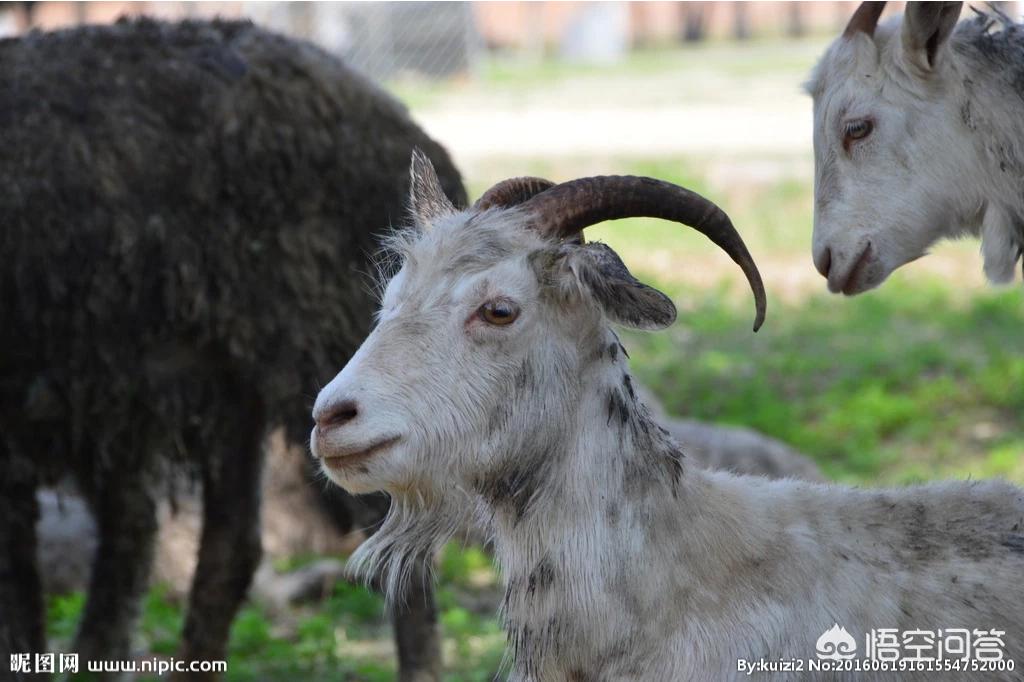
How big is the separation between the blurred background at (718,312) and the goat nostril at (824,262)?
107 centimetres

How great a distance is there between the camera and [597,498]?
3.51 metres

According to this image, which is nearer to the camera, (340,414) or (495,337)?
(340,414)

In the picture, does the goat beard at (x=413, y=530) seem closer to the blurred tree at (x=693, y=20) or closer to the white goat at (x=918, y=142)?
the white goat at (x=918, y=142)

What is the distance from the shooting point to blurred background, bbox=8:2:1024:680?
6.67 m

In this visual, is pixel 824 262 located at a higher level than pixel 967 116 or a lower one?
lower

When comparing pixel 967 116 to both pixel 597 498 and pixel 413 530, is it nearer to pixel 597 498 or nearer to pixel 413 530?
pixel 597 498

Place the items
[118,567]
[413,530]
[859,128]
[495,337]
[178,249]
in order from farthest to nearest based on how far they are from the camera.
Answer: [118,567], [178,249], [859,128], [413,530], [495,337]

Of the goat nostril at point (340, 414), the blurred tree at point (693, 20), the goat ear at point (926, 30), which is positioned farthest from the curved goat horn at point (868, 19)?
the blurred tree at point (693, 20)

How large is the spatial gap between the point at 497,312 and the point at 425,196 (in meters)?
0.66

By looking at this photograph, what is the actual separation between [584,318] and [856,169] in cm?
145

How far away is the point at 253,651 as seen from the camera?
6.18 meters

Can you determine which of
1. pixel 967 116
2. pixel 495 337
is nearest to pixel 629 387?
pixel 495 337

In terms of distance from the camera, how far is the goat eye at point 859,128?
4488mm

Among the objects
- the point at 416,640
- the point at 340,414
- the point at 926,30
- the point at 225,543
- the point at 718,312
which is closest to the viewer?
the point at 340,414
